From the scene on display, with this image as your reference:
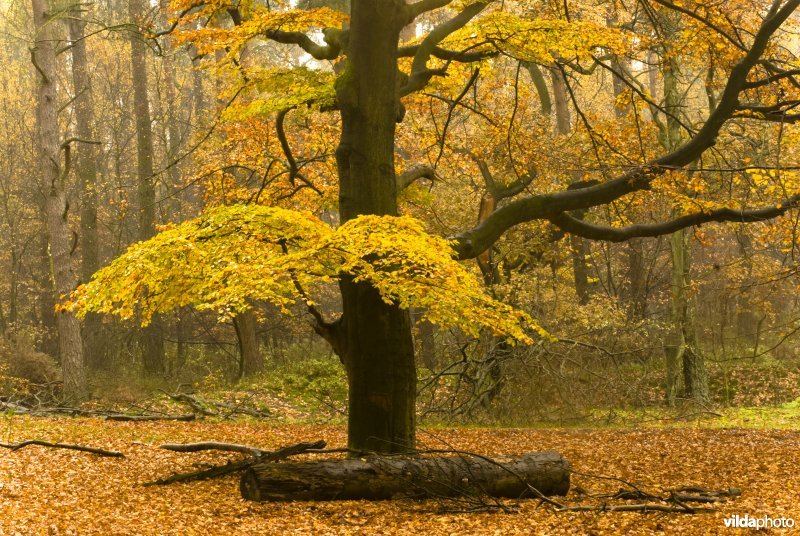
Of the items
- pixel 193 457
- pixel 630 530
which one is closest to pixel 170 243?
pixel 193 457

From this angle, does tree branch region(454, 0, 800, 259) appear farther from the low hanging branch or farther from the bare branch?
the low hanging branch

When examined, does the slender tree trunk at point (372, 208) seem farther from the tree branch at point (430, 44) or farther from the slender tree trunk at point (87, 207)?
the slender tree trunk at point (87, 207)

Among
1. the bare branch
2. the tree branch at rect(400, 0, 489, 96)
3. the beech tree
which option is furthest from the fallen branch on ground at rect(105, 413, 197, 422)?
the bare branch

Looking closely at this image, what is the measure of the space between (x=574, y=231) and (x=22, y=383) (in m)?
12.1

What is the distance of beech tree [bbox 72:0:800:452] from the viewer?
6.90 metres

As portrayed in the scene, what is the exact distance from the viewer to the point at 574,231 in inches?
427

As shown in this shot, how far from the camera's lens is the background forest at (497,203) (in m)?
10.2

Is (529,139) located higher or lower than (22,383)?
higher

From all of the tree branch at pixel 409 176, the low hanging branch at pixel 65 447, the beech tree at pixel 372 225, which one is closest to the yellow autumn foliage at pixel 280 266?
the beech tree at pixel 372 225

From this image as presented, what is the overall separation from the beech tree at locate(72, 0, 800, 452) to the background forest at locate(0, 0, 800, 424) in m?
0.10

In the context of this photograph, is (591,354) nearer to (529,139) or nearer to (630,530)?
(529,139)

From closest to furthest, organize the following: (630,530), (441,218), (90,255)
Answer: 1. (630,530)
2. (441,218)
3. (90,255)

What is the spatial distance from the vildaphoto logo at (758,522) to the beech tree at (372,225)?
8.14 ft

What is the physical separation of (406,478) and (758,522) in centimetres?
286
